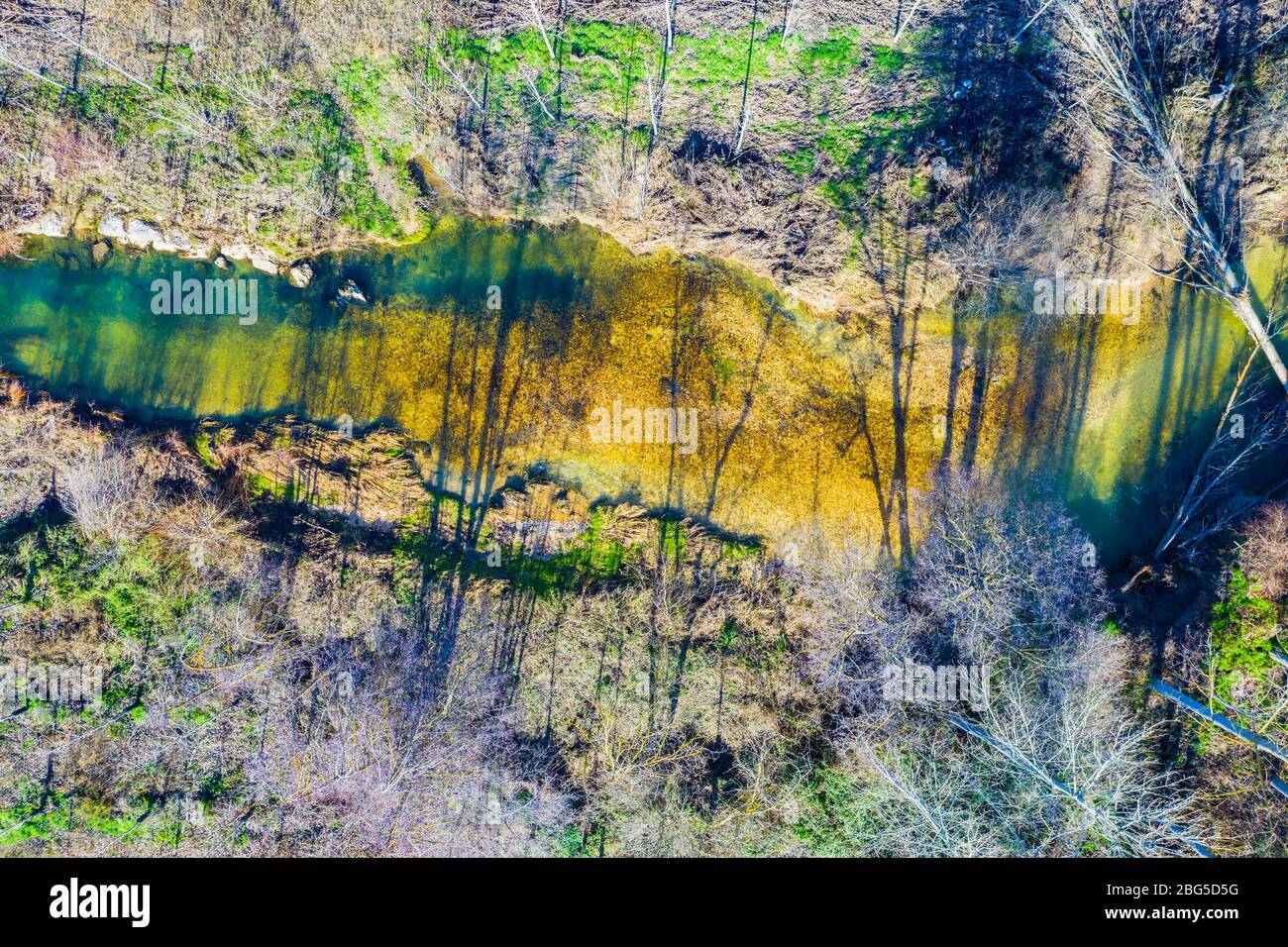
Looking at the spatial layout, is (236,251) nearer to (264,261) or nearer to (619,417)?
(264,261)

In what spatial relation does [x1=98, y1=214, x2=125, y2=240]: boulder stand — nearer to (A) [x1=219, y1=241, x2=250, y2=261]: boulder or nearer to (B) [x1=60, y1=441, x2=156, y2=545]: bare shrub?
(A) [x1=219, y1=241, x2=250, y2=261]: boulder

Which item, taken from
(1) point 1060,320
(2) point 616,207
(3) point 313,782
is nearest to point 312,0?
(2) point 616,207

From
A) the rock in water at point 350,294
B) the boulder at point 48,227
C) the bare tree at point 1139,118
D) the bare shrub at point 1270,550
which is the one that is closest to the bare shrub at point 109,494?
the boulder at point 48,227

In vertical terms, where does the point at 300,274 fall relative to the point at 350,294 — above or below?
above

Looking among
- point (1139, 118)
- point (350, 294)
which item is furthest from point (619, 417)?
point (1139, 118)

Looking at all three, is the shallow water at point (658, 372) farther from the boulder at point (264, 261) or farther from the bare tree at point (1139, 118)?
the bare tree at point (1139, 118)

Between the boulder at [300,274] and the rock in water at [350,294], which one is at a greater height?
the boulder at [300,274]

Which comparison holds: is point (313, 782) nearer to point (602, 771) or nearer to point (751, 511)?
point (602, 771)
